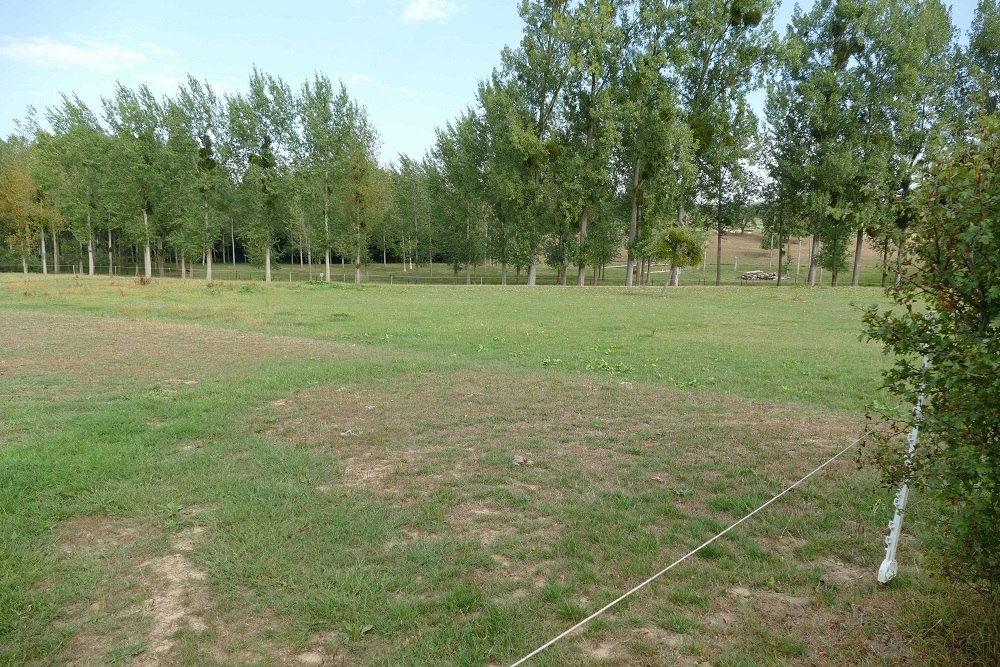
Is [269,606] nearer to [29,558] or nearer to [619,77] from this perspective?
[29,558]

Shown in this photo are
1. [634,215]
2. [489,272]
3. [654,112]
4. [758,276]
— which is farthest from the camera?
[489,272]

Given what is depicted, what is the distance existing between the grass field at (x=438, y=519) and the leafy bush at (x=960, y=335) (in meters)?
0.88

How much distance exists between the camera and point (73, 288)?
2930cm

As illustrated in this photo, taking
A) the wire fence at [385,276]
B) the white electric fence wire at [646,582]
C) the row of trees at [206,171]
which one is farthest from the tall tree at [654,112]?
the white electric fence wire at [646,582]

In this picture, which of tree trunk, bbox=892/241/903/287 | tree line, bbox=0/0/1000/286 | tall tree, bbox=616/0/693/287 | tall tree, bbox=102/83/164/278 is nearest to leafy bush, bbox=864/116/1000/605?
tree trunk, bbox=892/241/903/287

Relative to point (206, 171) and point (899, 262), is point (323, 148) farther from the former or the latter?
point (899, 262)

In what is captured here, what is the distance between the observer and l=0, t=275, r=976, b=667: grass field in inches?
126

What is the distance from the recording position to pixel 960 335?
2566 millimetres

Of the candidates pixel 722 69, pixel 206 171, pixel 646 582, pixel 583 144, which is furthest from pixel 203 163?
pixel 646 582

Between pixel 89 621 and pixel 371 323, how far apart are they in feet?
50.5

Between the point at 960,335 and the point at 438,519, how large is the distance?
3.68 m

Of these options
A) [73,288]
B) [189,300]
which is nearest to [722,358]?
[189,300]

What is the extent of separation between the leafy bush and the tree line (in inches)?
1128

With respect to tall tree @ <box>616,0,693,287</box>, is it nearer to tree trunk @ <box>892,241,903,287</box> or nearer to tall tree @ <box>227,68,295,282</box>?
tall tree @ <box>227,68,295,282</box>
